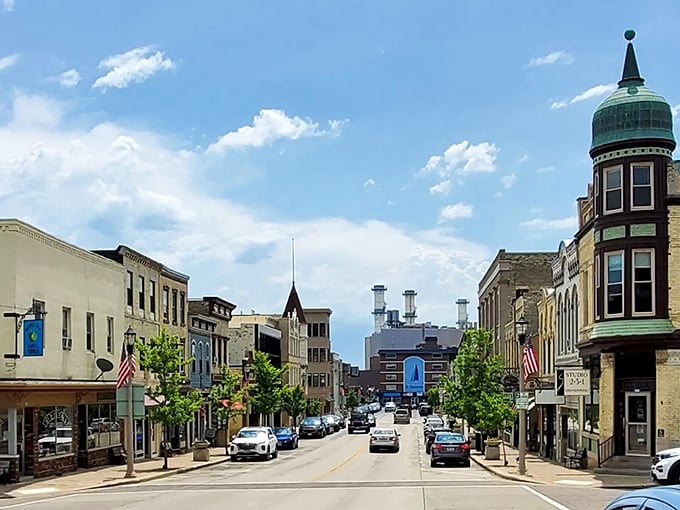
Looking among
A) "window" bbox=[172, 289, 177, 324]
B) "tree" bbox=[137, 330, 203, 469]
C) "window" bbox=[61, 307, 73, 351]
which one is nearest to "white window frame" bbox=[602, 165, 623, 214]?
"tree" bbox=[137, 330, 203, 469]

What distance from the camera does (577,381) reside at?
37656mm

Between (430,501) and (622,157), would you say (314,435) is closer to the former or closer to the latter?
(622,157)

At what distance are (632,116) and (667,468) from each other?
1404 cm

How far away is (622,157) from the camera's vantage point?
35000mm

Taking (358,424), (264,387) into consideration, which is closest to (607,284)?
(264,387)

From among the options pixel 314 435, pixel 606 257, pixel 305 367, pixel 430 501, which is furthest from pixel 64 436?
pixel 305 367

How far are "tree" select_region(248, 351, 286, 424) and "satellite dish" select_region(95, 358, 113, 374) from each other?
25472mm

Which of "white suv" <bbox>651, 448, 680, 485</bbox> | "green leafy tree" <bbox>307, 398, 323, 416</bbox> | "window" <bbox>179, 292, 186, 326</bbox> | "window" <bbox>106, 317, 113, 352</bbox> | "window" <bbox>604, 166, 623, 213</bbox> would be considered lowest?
"green leafy tree" <bbox>307, 398, 323, 416</bbox>

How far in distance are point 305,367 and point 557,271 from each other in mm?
69128

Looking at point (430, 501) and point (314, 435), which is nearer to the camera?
point (430, 501)

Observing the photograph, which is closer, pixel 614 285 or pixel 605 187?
pixel 614 285

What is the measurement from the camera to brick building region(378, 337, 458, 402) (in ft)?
606

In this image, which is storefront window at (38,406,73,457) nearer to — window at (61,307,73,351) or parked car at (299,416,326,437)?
window at (61,307,73,351)

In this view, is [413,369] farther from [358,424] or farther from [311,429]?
[311,429]
